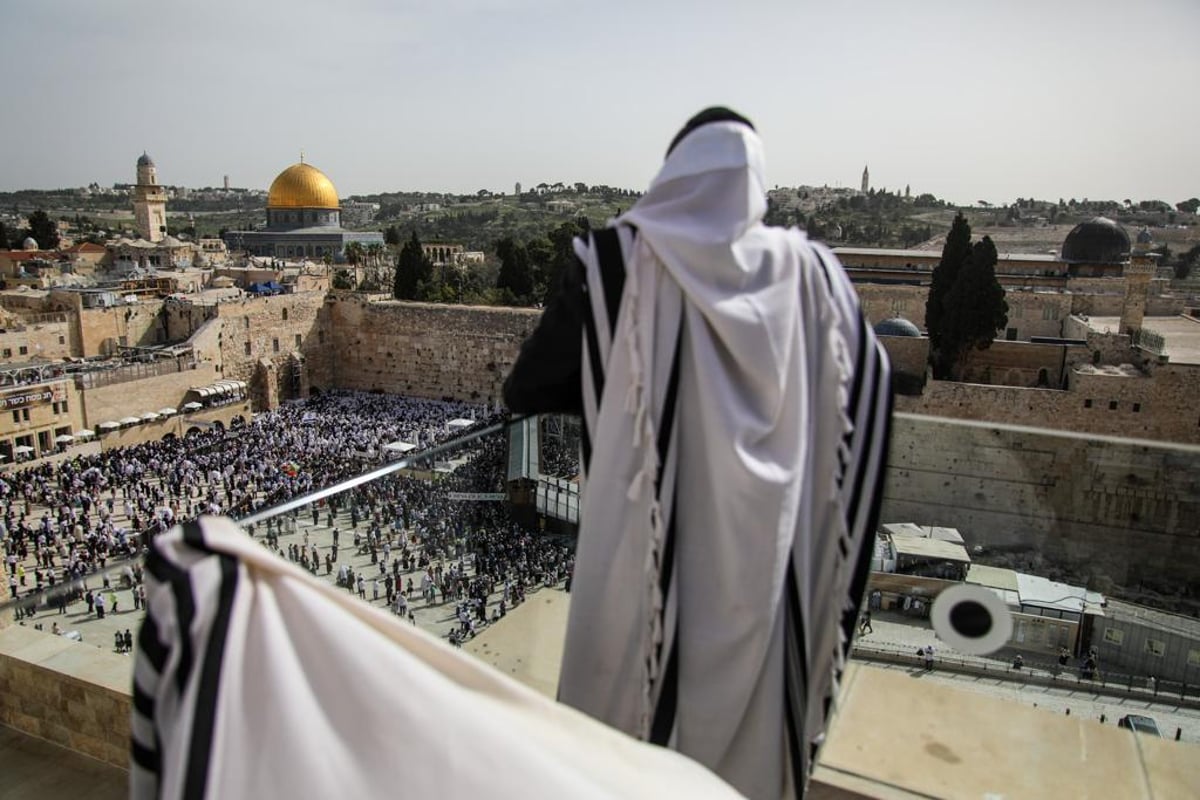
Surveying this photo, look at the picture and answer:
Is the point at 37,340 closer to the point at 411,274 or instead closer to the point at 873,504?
the point at 411,274

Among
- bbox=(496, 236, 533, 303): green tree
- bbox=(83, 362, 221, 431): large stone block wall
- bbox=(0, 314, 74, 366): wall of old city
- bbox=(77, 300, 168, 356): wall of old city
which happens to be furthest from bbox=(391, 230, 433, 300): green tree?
bbox=(0, 314, 74, 366): wall of old city

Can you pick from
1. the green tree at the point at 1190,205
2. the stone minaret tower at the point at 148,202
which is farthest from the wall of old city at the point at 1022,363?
the green tree at the point at 1190,205

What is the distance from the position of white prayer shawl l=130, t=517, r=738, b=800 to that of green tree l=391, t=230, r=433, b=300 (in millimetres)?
26266

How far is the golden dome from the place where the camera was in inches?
1656

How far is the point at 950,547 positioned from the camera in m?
2.11

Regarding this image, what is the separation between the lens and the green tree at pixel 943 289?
669 inches

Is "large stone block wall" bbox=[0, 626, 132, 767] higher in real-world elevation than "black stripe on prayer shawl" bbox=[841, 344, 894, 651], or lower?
lower

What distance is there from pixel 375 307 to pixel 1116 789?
22041 millimetres

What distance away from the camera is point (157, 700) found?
29.4 inches

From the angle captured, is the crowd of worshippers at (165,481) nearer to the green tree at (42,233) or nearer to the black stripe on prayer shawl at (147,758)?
the black stripe on prayer shawl at (147,758)

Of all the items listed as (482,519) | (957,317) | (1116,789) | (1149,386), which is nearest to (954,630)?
(1116,789)

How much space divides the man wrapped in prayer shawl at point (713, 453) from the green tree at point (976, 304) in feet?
52.9

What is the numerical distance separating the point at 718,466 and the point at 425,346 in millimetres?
21168

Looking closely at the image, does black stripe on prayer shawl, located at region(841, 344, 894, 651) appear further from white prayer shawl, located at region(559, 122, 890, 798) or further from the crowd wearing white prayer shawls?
the crowd wearing white prayer shawls
